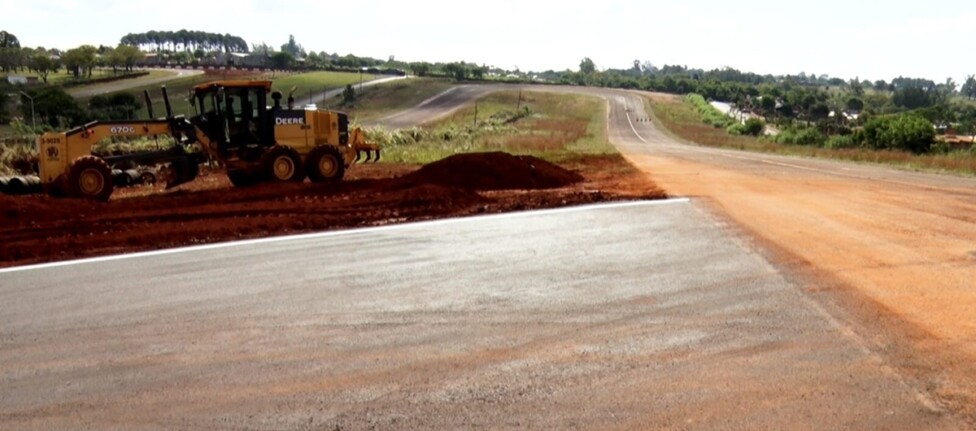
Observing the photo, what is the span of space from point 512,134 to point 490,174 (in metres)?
28.7

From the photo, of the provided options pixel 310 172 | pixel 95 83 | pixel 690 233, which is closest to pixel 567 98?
pixel 95 83

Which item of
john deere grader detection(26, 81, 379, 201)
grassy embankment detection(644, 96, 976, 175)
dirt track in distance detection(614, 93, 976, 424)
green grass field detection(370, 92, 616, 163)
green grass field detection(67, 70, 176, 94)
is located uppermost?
green grass field detection(67, 70, 176, 94)

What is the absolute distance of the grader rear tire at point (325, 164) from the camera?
19031mm

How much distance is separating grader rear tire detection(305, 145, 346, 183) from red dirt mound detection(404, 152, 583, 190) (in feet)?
6.62

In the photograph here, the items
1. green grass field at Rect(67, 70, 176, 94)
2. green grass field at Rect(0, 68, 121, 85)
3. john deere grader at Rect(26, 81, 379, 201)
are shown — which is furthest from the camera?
green grass field at Rect(0, 68, 121, 85)

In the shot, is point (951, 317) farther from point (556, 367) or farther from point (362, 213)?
point (362, 213)

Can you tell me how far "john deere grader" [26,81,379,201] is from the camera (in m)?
16.6

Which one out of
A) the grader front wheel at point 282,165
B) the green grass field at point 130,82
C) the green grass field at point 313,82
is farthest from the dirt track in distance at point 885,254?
the green grass field at point 313,82

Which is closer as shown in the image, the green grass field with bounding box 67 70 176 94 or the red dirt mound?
the red dirt mound

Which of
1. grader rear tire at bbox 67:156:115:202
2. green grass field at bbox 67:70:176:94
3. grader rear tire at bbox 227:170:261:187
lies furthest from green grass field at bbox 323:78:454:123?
grader rear tire at bbox 67:156:115:202

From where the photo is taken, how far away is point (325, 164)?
62.9ft

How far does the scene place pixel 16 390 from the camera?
231 inches

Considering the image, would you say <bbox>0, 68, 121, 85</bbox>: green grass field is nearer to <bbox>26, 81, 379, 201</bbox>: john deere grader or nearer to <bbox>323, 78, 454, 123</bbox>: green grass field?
<bbox>323, 78, 454, 123</bbox>: green grass field

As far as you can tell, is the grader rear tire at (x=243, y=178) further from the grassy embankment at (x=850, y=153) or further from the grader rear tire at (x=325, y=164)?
the grassy embankment at (x=850, y=153)
